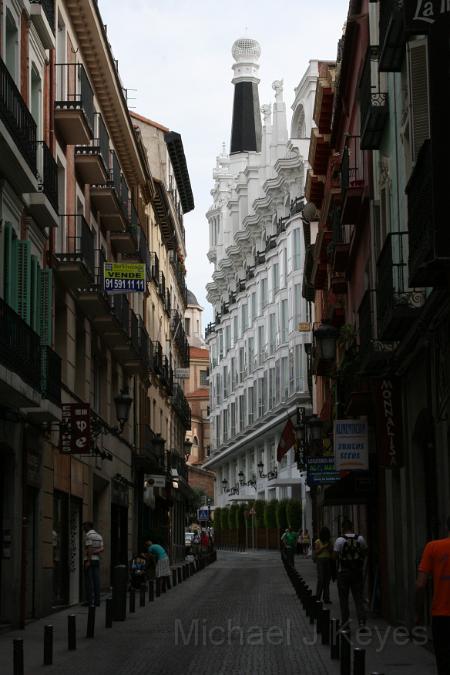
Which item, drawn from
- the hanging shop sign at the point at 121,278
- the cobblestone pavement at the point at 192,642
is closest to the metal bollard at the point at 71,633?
the cobblestone pavement at the point at 192,642

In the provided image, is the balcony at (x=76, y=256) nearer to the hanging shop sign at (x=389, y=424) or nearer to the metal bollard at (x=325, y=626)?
the hanging shop sign at (x=389, y=424)

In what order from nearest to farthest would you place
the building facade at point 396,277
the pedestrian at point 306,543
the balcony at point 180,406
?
1. the building facade at point 396,277
2. the balcony at point 180,406
3. the pedestrian at point 306,543

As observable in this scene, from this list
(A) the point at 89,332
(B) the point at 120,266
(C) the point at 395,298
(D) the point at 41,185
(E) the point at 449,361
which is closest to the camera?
(E) the point at 449,361

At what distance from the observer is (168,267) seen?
62.3 metres

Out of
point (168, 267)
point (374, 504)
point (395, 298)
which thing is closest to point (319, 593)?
point (374, 504)

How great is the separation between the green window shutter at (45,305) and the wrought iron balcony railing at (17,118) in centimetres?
281

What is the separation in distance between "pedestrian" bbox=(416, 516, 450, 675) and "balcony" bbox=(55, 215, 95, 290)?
1752cm

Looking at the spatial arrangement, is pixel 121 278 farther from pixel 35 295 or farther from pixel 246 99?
pixel 246 99

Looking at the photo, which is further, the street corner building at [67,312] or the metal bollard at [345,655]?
the street corner building at [67,312]

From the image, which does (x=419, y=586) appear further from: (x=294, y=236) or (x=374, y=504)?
(x=294, y=236)

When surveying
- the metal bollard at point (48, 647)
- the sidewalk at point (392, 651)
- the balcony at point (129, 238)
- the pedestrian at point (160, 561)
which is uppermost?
the balcony at point (129, 238)

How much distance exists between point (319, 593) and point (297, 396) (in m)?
54.6

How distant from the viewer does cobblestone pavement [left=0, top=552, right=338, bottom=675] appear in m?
16.2

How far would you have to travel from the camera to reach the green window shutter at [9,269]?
2191 cm
